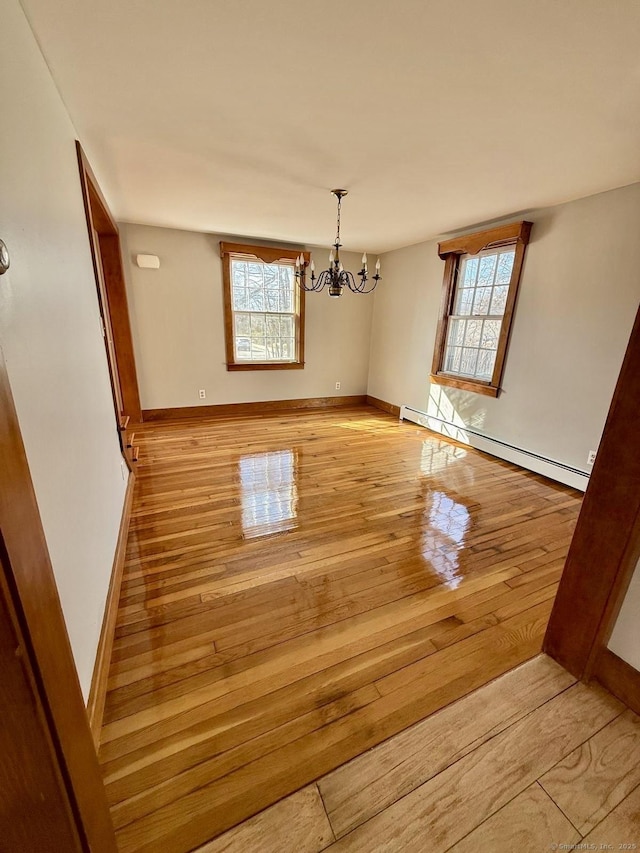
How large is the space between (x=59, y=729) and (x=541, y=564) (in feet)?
7.56

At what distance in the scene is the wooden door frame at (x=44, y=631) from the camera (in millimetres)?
558

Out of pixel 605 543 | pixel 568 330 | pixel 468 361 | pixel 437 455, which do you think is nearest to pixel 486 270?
pixel 468 361

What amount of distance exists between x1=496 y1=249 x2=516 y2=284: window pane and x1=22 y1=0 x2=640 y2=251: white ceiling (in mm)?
643

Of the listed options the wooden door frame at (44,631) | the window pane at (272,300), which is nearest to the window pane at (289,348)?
the window pane at (272,300)

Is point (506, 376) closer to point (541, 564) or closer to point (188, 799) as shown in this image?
point (541, 564)

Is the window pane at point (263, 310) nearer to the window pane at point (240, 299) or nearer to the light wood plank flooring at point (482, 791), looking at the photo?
the window pane at point (240, 299)

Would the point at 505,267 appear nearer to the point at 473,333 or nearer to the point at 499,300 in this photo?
the point at 499,300

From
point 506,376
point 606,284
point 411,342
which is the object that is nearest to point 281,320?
point 411,342

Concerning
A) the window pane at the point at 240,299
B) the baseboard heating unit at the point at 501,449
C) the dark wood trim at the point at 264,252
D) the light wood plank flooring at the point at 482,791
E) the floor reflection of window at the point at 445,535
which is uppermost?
the dark wood trim at the point at 264,252

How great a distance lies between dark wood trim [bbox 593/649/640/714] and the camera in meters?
1.25

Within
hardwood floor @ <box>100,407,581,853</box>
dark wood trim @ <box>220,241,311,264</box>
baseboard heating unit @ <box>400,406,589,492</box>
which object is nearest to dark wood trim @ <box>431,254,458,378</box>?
baseboard heating unit @ <box>400,406,589,492</box>

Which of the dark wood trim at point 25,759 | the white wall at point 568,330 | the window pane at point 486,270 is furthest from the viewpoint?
the window pane at point 486,270

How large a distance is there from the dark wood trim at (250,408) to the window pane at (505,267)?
2.81 meters

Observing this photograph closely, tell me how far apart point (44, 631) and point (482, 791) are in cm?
129
